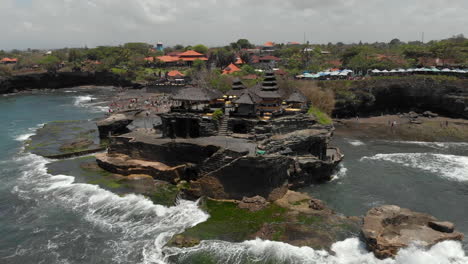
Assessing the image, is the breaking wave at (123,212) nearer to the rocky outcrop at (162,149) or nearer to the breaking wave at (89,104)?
the rocky outcrop at (162,149)

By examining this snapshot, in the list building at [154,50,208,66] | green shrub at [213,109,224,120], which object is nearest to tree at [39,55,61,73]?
building at [154,50,208,66]

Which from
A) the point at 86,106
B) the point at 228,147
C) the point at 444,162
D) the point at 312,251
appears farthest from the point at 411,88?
the point at 86,106

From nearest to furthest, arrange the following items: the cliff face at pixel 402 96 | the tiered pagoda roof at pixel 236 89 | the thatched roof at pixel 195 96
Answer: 1. the thatched roof at pixel 195 96
2. the tiered pagoda roof at pixel 236 89
3. the cliff face at pixel 402 96

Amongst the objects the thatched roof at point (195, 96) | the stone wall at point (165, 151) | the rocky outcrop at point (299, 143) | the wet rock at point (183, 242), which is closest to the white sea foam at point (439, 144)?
the rocky outcrop at point (299, 143)

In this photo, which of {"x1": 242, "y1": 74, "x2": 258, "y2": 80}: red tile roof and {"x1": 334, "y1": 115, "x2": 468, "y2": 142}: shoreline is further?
{"x1": 242, "y1": 74, "x2": 258, "y2": 80}: red tile roof

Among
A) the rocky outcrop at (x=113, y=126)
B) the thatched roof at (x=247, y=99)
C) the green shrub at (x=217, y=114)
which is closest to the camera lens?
the thatched roof at (x=247, y=99)

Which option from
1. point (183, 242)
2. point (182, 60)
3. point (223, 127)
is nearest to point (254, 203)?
point (183, 242)

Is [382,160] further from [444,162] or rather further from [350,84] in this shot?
[350,84]

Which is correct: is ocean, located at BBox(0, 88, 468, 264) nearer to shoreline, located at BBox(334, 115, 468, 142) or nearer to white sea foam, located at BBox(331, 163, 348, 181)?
white sea foam, located at BBox(331, 163, 348, 181)
